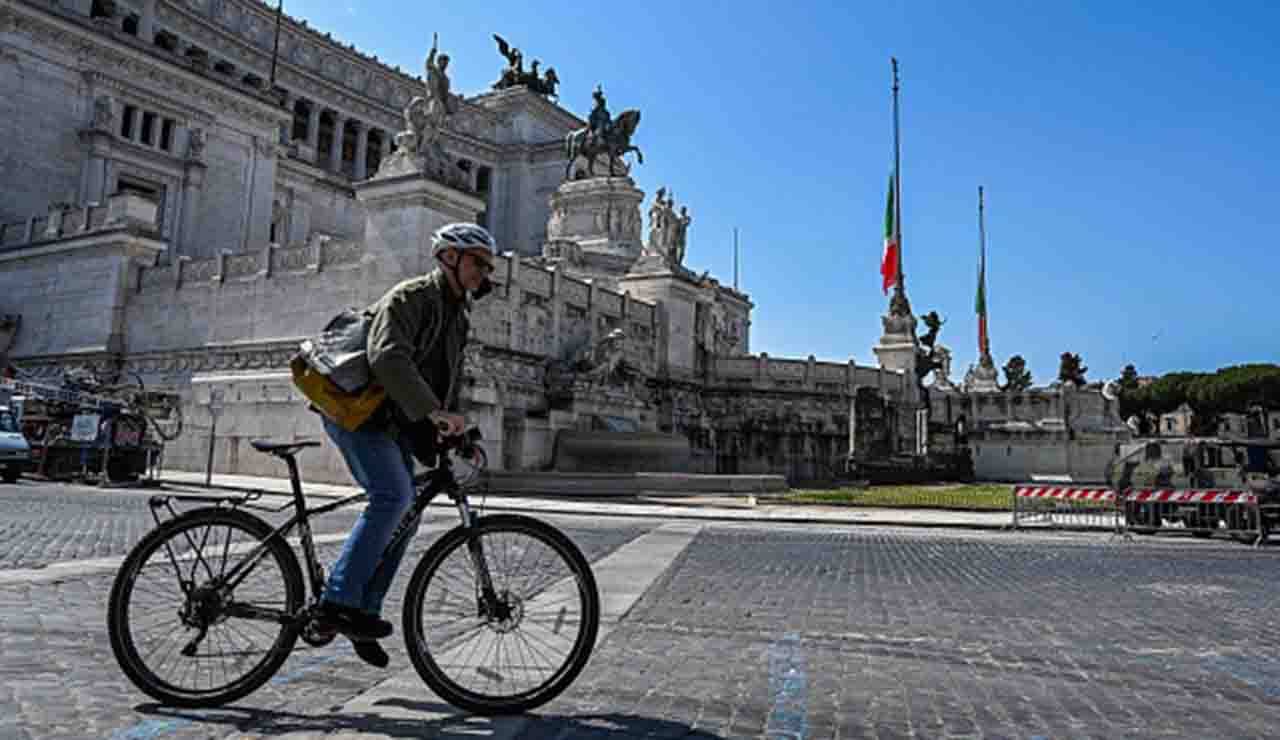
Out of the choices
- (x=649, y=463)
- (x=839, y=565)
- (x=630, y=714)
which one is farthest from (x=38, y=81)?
(x=630, y=714)

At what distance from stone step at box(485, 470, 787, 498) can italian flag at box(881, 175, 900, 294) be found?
23331 mm

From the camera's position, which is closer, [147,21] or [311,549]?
[311,549]

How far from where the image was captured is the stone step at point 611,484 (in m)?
20.2

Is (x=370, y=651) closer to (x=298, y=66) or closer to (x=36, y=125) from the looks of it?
(x=36, y=125)

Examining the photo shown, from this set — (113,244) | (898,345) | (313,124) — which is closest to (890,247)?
(898,345)

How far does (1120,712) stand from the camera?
3885mm

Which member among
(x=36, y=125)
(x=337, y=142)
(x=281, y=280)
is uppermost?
(x=337, y=142)

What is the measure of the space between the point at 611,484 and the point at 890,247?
87.4 feet

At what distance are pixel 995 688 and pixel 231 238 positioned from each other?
45.6m

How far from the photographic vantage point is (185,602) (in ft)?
12.0

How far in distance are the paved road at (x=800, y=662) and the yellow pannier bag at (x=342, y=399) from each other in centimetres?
119

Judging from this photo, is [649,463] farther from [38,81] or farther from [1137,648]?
[38,81]

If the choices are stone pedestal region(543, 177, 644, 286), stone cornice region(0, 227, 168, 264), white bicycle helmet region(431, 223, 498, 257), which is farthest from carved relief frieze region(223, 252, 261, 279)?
white bicycle helmet region(431, 223, 498, 257)

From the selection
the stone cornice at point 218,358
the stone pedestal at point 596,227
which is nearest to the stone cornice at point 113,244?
the stone cornice at point 218,358
